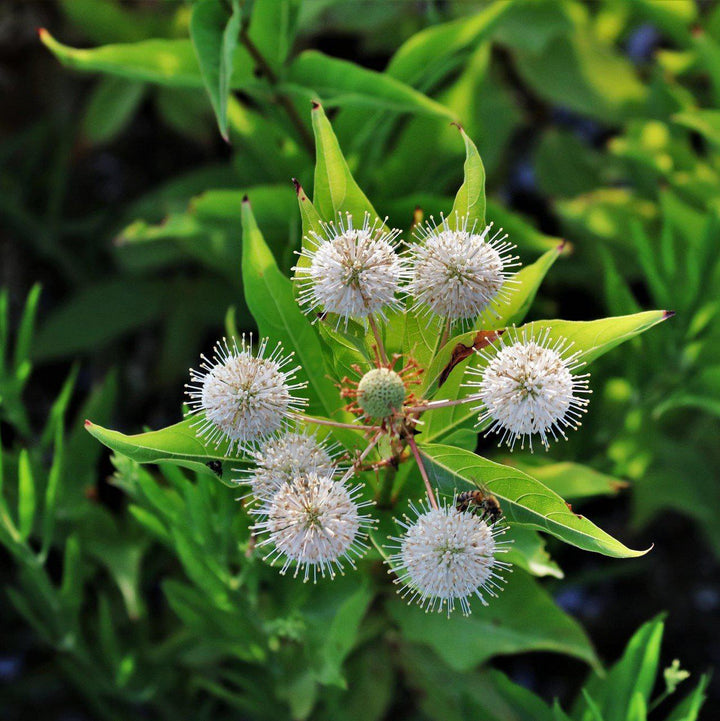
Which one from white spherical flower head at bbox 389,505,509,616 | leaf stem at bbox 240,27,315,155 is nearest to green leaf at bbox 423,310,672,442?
white spherical flower head at bbox 389,505,509,616

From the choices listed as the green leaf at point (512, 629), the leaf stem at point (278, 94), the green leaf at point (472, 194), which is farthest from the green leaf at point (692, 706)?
the leaf stem at point (278, 94)

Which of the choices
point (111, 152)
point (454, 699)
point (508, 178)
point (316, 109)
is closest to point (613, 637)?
point (454, 699)

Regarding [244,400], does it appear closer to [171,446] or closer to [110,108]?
[171,446]

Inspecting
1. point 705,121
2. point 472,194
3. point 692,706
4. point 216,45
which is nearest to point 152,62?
point 216,45

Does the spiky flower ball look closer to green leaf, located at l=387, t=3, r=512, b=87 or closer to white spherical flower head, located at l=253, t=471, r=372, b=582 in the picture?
white spherical flower head, located at l=253, t=471, r=372, b=582

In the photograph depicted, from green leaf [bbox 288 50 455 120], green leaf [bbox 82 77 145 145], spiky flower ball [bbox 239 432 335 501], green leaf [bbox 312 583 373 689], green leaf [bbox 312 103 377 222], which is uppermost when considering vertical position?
green leaf [bbox 82 77 145 145]

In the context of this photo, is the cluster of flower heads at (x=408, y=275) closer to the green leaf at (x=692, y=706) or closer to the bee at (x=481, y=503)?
the bee at (x=481, y=503)

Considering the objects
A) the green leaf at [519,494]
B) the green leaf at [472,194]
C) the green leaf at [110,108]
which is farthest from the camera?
the green leaf at [110,108]
